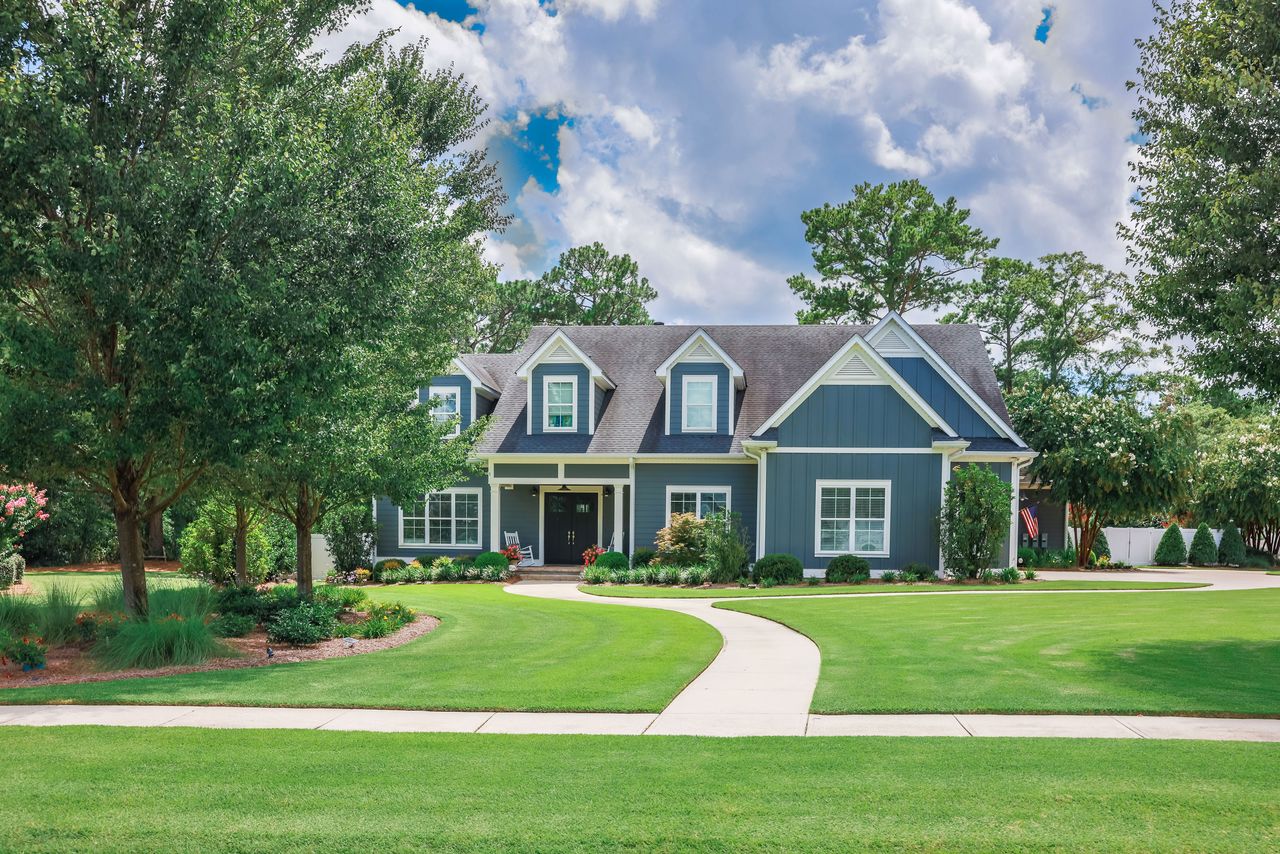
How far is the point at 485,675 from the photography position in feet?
31.8

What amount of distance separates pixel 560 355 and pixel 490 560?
623 cm

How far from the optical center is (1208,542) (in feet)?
102

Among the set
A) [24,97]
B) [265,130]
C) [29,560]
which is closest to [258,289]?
[265,130]

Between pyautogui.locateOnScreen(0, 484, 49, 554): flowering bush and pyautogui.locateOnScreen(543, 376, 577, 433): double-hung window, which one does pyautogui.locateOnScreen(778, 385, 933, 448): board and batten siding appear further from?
pyautogui.locateOnScreen(0, 484, 49, 554): flowering bush

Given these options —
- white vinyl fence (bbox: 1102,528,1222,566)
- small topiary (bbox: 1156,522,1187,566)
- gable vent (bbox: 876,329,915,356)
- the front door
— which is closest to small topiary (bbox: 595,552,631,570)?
the front door

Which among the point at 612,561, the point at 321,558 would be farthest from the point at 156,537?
the point at 612,561

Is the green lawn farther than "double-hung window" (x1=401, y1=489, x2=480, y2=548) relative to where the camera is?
No

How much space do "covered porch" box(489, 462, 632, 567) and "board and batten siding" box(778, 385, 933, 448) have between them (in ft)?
19.2

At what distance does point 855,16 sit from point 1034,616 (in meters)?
12.6

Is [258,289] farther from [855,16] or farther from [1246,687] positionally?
[855,16]

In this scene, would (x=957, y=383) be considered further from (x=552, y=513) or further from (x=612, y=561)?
(x=552, y=513)

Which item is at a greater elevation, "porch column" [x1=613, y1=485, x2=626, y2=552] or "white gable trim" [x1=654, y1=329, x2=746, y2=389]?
"white gable trim" [x1=654, y1=329, x2=746, y2=389]

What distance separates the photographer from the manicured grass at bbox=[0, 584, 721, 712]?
849 cm

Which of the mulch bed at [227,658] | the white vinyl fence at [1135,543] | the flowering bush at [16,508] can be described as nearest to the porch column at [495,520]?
the flowering bush at [16,508]
